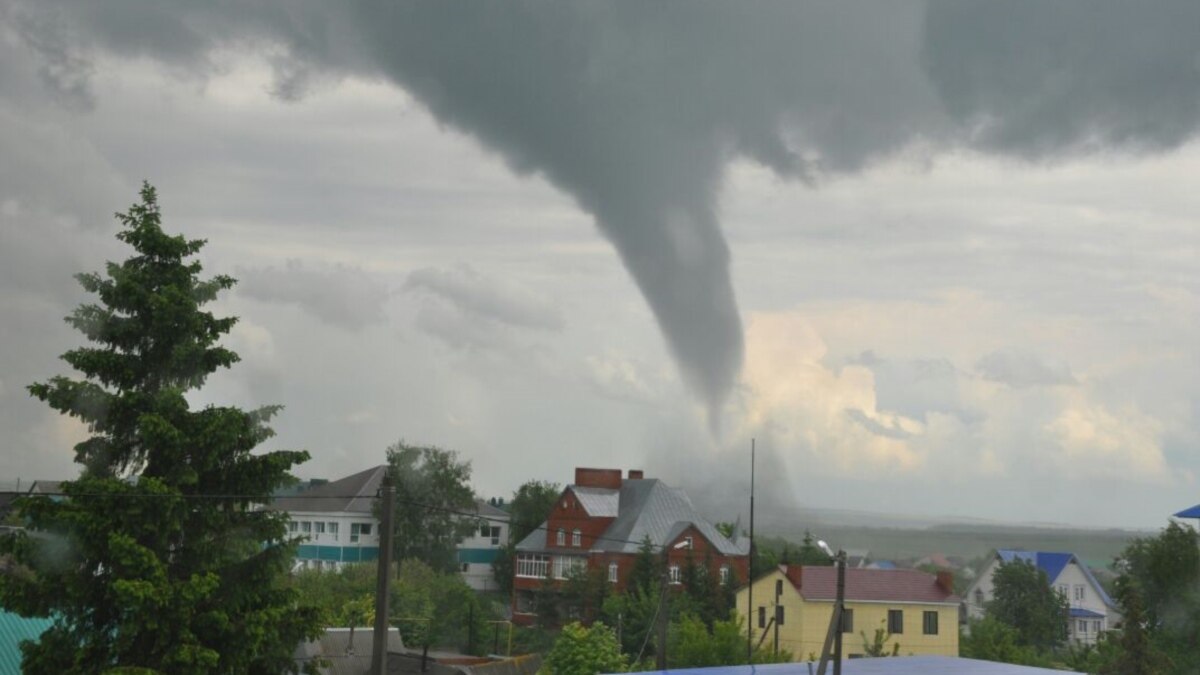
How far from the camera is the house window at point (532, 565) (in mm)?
98688

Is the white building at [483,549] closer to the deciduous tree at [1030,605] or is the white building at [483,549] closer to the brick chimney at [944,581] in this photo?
the deciduous tree at [1030,605]

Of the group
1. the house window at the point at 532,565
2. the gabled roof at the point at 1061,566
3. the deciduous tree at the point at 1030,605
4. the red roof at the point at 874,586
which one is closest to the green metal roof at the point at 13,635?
the red roof at the point at 874,586

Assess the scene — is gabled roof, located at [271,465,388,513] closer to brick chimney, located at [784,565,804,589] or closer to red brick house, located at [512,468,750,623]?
red brick house, located at [512,468,750,623]

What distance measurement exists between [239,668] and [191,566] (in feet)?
8.00

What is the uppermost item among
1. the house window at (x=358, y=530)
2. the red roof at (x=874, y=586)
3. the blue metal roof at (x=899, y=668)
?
the house window at (x=358, y=530)

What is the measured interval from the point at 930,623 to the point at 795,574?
8.89 metres

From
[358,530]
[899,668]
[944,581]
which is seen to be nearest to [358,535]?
[358,530]

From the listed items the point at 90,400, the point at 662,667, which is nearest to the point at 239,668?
the point at 90,400

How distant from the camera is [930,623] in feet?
267

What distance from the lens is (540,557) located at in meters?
99.2

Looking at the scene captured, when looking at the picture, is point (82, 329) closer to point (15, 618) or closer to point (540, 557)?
point (15, 618)

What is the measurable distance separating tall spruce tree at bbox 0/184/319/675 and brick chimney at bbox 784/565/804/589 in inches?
2298

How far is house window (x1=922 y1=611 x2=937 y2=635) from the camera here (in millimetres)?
81312

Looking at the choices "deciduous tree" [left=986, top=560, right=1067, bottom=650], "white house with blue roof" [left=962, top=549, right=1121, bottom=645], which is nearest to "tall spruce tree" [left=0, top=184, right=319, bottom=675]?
"deciduous tree" [left=986, top=560, right=1067, bottom=650]
